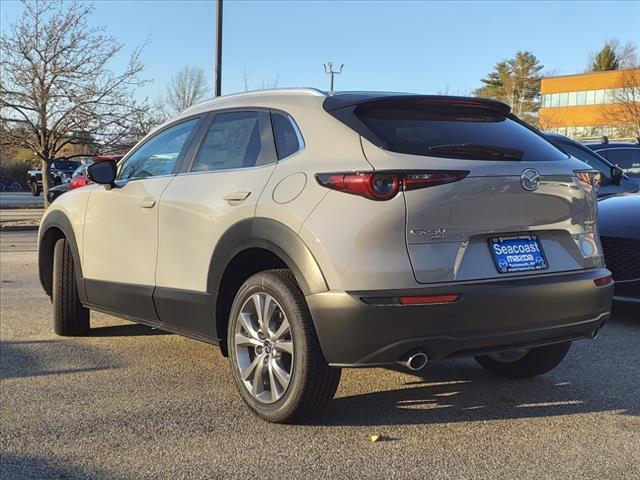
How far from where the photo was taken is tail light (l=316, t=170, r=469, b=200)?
3.11 m

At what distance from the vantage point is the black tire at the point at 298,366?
3311mm

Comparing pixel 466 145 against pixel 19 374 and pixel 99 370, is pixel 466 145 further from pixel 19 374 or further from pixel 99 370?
pixel 19 374

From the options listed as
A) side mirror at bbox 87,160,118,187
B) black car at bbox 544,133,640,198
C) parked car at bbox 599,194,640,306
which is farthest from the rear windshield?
black car at bbox 544,133,640,198

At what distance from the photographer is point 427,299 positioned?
307 cm

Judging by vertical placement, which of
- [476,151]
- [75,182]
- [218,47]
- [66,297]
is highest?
[218,47]

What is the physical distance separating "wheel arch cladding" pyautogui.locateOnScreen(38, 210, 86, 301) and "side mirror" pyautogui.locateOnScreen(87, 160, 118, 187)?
0.66 metres

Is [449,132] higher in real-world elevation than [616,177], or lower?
higher

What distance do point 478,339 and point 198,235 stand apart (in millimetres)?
1753

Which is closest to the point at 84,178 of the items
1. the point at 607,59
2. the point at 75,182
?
the point at 75,182

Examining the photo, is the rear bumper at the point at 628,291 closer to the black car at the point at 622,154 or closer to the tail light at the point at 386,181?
the tail light at the point at 386,181

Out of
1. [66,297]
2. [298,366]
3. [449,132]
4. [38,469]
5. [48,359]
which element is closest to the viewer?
[38,469]

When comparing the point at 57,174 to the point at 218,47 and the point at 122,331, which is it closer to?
the point at 218,47

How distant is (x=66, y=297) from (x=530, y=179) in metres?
3.82

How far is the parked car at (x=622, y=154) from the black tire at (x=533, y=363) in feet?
23.0
